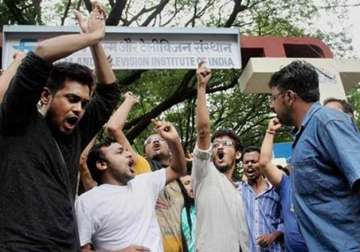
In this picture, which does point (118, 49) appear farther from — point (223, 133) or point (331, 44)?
point (331, 44)

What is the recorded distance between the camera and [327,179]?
8.42 ft

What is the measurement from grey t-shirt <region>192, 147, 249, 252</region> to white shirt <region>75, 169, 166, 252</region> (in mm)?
488

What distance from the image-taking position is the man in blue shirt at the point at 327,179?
97.7 inches

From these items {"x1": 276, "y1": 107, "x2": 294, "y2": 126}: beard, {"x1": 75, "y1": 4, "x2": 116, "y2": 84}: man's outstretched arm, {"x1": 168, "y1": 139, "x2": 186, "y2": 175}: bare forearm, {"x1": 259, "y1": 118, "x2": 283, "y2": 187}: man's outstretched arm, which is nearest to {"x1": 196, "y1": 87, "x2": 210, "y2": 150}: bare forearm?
{"x1": 168, "y1": 139, "x2": 186, "y2": 175}: bare forearm

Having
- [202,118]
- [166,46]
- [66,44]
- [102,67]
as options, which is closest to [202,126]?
[202,118]

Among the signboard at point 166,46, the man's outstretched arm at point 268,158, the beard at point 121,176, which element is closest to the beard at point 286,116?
the beard at point 121,176

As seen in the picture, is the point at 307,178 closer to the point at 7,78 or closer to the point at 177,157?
the point at 177,157

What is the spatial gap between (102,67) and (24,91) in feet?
2.29

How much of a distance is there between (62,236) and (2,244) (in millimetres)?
226

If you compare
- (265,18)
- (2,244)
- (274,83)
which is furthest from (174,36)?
(265,18)

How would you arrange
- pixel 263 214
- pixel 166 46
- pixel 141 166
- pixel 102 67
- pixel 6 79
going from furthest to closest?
pixel 166 46
pixel 263 214
pixel 141 166
pixel 102 67
pixel 6 79

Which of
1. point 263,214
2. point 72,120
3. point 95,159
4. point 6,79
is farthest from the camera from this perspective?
point 263,214

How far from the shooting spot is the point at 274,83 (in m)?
2.99

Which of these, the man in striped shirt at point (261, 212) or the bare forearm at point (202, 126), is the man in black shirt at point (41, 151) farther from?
the man in striped shirt at point (261, 212)
